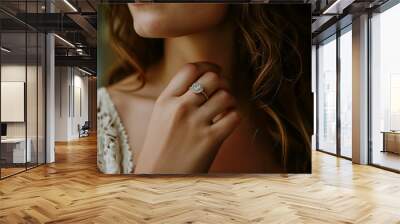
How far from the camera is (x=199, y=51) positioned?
6195 millimetres

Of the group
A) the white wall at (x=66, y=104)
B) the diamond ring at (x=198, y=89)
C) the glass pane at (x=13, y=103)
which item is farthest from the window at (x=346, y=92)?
the white wall at (x=66, y=104)

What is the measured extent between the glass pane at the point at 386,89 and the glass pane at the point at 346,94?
2.98ft

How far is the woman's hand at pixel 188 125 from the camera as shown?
19.8 feet

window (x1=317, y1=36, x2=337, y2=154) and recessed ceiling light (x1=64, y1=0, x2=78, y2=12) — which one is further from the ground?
recessed ceiling light (x1=64, y1=0, x2=78, y2=12)

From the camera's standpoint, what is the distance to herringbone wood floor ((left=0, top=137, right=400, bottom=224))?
3863 mm

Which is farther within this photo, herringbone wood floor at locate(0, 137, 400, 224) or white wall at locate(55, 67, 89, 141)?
white wall at locate(55, 67, 89, 141)

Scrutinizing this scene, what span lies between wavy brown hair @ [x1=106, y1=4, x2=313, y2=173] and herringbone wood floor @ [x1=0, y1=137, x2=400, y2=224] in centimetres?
69

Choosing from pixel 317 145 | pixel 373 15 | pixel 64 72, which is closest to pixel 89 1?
pixel 373 15

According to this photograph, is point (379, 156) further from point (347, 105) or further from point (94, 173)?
point (94, 173)

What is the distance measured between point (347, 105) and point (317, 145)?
8.68ft

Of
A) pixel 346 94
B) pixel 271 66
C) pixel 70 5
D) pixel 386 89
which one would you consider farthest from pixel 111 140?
pixel 346 94

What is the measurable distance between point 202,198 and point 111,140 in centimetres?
221

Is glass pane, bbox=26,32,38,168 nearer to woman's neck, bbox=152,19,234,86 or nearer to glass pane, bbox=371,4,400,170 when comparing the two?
woman's neck, bbox=152,19,234,86

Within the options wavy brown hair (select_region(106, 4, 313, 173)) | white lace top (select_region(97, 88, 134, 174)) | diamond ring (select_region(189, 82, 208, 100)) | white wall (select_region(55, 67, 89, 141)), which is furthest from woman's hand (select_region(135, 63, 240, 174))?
white wall (select_region(55, 67, 89, 141))
